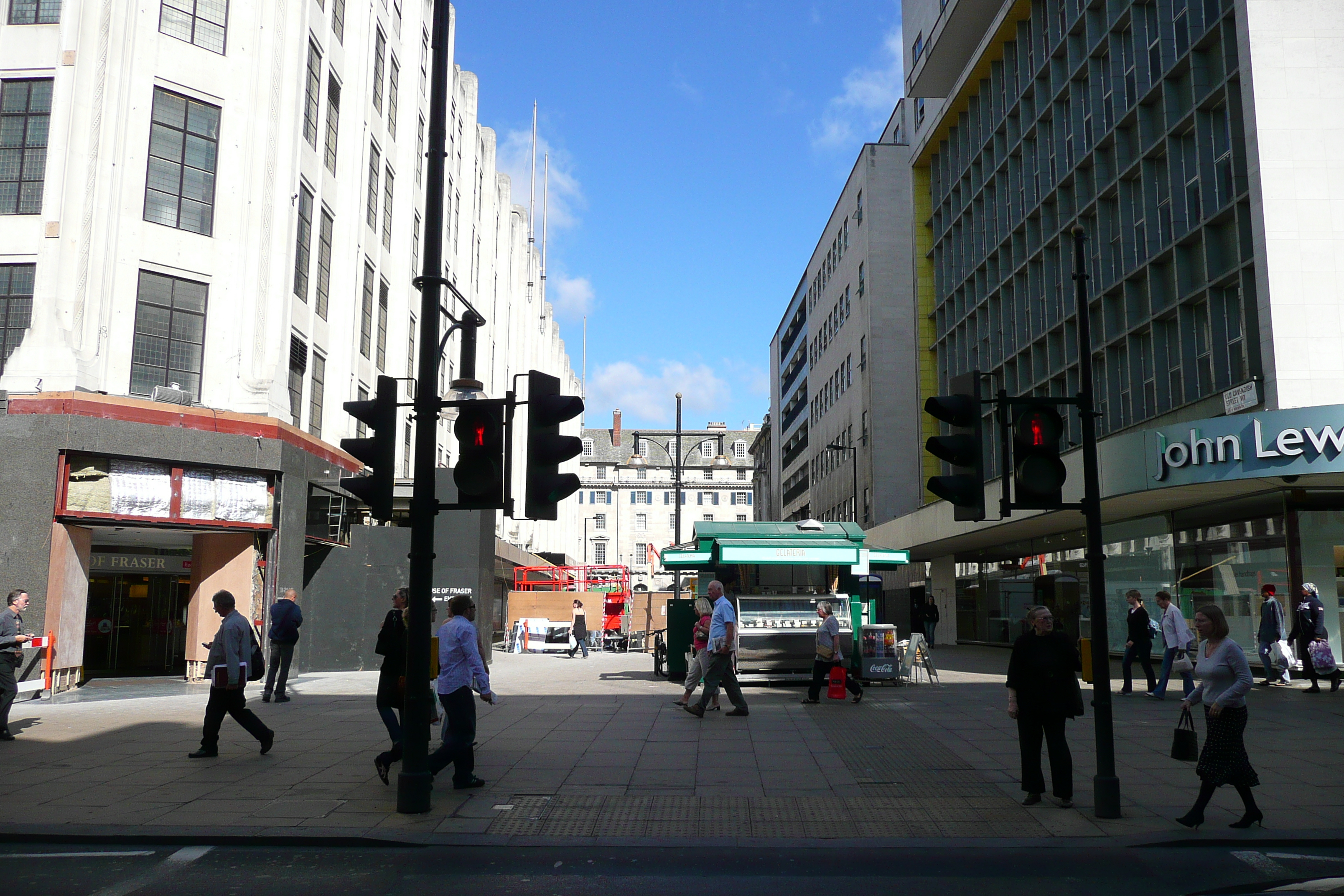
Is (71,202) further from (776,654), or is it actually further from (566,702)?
(776,654)

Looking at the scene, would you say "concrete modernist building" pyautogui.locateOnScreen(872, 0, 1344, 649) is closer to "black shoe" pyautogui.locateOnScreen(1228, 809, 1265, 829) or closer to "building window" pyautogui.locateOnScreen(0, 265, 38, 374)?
"black shoe" pyautogui.locateOnScreen(1228, 809, 1265, 829)

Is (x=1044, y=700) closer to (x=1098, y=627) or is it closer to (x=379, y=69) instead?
(x=1098, y=627)

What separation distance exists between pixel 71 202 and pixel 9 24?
3.90m

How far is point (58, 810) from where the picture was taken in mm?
8523

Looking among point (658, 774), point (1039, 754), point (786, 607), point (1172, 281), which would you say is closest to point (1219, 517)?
point (1172, 281)

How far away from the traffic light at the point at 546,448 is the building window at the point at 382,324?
22476 millimetres

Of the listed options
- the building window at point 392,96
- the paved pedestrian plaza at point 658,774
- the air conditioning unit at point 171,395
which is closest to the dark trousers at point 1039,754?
the paved pedestrian plaza at point 658,774

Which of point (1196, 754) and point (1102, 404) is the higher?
point (1102, 404)

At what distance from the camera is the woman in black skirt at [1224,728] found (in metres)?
7.80

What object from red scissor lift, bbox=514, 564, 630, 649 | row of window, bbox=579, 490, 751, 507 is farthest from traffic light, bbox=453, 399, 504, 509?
row of window, bbox=579, 490, 751, 507

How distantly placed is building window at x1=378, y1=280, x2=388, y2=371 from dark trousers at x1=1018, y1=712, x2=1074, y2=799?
79.2 feet

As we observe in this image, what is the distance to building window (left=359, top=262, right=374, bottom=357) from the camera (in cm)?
2798

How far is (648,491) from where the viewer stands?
4279 inches

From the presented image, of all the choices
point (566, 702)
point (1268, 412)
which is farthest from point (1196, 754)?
point (1268, 412)
